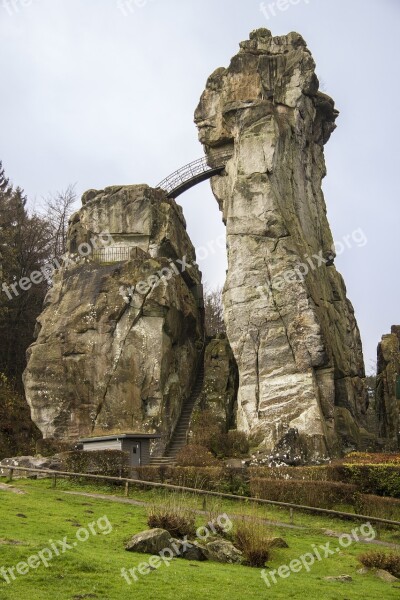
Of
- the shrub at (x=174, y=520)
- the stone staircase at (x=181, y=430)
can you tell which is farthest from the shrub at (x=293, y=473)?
the stone staircase at (x=181, y=430)

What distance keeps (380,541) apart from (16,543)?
12085mm

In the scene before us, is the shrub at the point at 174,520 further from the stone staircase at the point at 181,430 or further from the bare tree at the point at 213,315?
the bare tree at the point at 213,315

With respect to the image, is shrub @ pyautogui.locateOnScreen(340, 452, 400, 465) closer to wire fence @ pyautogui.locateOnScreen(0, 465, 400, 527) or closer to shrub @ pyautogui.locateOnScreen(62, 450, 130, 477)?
wire fence @ pyautogui.locateOnScreen(0, 465, 400, 527)

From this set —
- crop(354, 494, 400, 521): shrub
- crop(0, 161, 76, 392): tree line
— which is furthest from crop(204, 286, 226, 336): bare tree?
crop(354, 494, 400, 521): shrub

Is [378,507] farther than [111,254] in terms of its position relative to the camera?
No

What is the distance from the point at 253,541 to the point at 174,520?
2.61 metres

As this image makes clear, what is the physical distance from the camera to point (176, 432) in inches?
1766

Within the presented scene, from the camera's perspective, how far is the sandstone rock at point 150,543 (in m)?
18.6

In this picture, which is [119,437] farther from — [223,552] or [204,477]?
[223,552]

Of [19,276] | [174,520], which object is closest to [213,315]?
[19,276]

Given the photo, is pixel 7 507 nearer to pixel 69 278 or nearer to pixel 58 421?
pixel 58 421

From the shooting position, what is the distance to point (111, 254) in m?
49.6

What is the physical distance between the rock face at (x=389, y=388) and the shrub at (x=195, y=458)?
13825mm

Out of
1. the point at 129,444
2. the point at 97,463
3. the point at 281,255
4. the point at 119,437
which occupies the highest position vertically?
the point at 281,255
